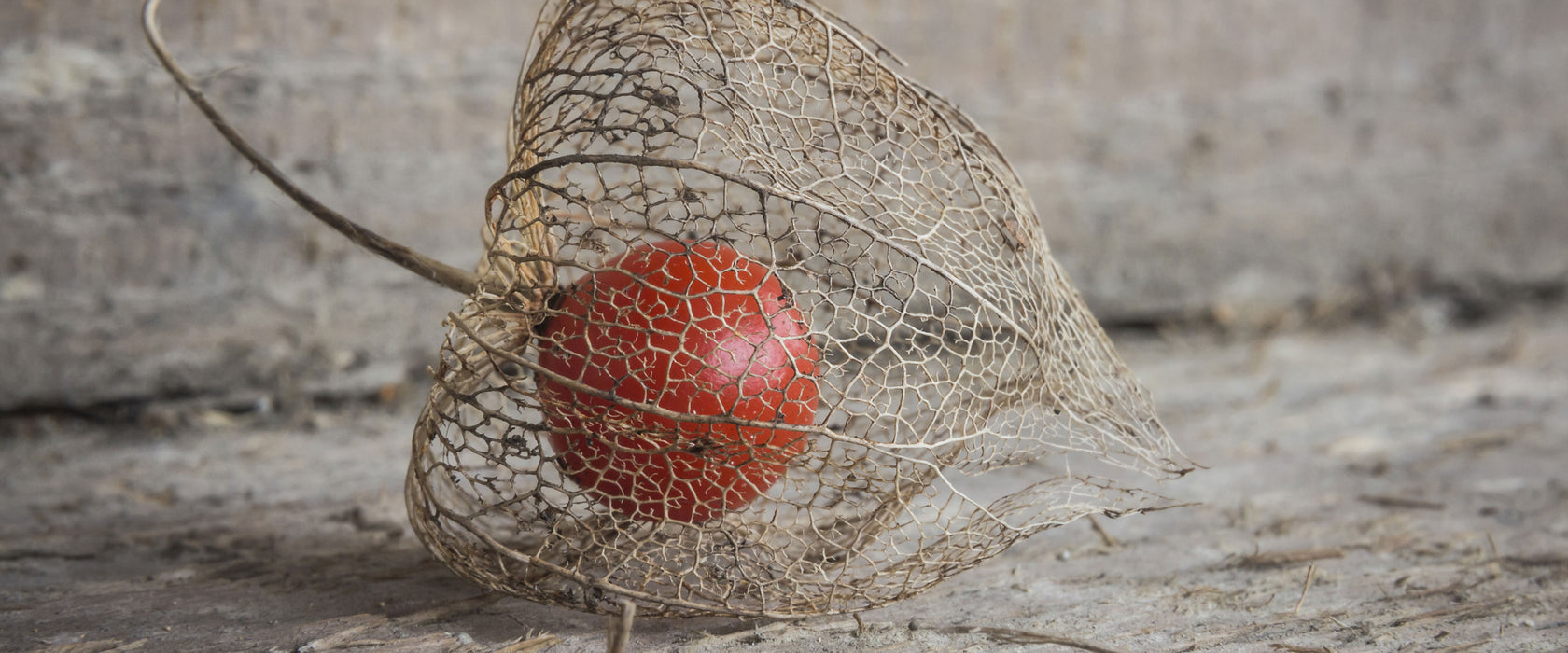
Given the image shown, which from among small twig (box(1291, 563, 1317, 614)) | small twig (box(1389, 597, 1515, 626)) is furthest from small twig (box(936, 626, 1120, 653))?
small twig (box(1389, 597, 1515, 626))

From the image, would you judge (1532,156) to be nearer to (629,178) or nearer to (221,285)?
(629,178)

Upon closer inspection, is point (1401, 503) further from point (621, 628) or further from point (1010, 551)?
point (621, 628)

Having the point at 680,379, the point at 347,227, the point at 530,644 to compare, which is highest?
the point at 347,227

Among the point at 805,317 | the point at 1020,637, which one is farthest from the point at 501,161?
the point at 1020,637

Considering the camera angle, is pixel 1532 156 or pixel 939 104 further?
pixel 1532 156

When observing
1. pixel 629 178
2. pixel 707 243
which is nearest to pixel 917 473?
pixel 707 243
